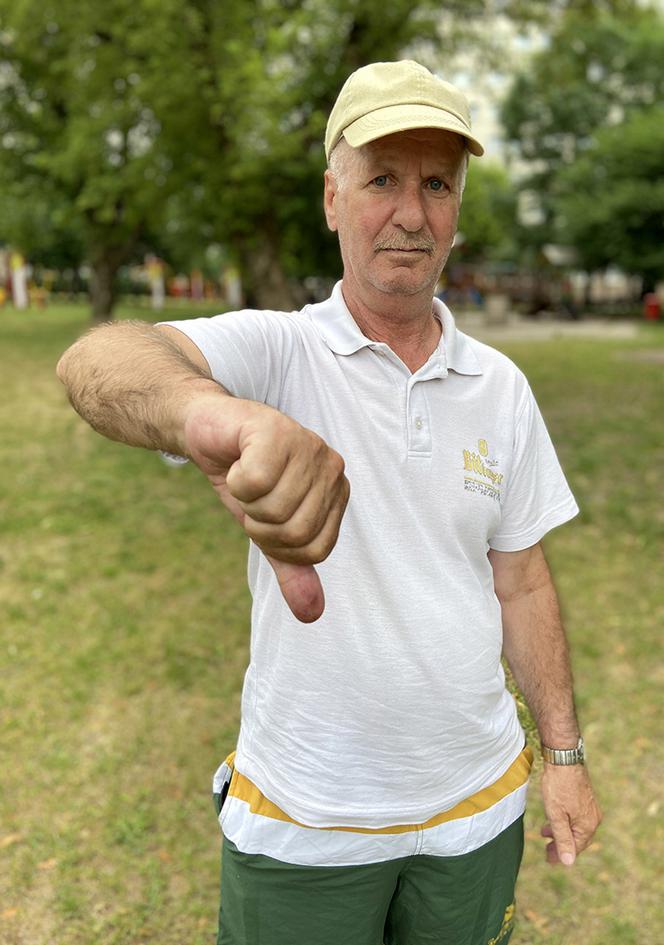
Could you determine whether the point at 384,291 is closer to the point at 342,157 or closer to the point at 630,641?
the point at 342,157

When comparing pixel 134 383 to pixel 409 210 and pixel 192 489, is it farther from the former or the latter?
pixel 192 489

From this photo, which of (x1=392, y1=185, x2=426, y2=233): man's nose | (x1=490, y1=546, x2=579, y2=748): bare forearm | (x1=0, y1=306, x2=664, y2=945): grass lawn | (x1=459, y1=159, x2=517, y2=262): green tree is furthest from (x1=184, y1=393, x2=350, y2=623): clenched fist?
(x1=459, y1=159, x2=517, y2=262): green tree

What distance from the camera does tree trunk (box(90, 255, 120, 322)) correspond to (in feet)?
75.5

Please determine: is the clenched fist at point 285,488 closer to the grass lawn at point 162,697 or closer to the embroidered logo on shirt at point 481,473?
the embroidered logo on shirt at point 481,473

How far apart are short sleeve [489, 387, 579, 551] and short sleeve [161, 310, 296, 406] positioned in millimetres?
572

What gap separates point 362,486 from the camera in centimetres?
161

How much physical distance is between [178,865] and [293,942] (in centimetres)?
191

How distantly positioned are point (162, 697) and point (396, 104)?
3817 mm

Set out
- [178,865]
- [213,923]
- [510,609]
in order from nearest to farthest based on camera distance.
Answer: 1. [510,609]
2. [213,923]
3. [178,865]

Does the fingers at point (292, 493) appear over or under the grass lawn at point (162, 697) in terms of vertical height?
over

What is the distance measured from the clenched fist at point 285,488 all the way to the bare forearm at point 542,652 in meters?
1.11

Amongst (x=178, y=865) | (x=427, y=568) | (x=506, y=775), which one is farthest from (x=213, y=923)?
(x=427, y=568)

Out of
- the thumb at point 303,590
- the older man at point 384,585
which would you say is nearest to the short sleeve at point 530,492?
the older man at point 384,585

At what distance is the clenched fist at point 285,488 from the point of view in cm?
97
